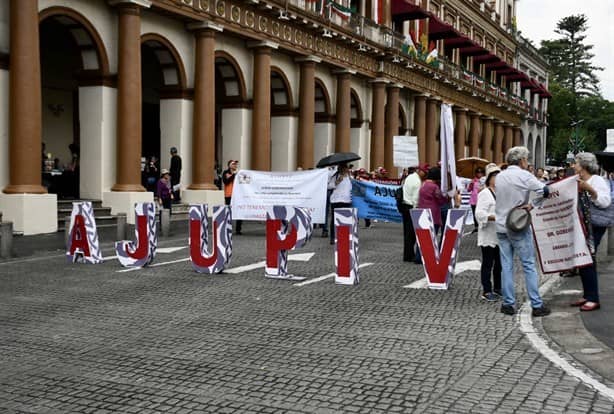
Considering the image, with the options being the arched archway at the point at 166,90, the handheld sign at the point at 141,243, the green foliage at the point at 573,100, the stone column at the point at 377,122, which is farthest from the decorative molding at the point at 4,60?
the green foliage at the point at 573,100

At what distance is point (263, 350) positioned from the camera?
6.36m

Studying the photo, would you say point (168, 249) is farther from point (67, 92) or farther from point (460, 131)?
point (460, 131)

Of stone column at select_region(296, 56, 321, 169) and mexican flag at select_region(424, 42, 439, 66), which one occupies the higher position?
mexican flag at select_region(424, 42, 439, 66)

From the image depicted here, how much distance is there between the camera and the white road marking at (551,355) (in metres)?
5.26

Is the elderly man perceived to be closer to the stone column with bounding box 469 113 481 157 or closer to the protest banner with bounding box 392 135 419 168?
the protest banner with bounding box 392 135 419 168

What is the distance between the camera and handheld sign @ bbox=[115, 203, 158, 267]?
11.3 meters

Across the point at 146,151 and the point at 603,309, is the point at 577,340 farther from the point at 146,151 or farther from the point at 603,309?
the point at 146,151

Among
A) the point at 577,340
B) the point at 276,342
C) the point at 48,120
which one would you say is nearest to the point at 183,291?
the point at 276,342

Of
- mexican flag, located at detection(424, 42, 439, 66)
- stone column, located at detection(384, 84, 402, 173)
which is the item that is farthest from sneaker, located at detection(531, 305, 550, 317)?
mexican flag, located at detection(424, 42, 439, 66)

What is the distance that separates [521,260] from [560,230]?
3.08 feet

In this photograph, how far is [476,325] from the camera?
24.5ft

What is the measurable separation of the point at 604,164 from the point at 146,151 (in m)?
19.3

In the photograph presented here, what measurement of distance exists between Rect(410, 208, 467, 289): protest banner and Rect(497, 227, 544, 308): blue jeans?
1551 mm

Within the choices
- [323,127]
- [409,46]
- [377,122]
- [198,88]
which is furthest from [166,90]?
Answer: [409,46]
